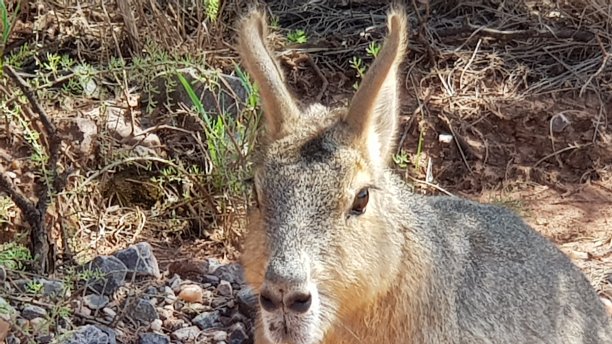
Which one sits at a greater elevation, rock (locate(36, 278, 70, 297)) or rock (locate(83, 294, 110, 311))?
rock (locate(36, 278, 70, 297))

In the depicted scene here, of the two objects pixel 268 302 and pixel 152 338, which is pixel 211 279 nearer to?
pixel 152 338

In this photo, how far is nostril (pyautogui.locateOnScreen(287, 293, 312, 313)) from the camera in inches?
123

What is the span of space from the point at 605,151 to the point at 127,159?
9.82ft

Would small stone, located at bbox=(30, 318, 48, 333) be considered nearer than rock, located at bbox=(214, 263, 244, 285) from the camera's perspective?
Yes

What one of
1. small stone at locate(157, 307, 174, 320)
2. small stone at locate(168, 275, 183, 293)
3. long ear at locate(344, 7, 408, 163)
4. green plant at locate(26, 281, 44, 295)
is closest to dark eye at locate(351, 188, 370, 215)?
long ear at locate(344, 7, 408, 163)

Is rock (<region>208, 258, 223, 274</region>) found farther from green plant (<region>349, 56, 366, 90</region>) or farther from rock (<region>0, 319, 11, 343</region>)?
rock (<region>0, 319, 11, 343</region>)

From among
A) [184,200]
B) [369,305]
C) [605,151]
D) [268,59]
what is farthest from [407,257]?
[605,151]

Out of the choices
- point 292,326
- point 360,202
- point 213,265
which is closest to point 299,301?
point 292,326

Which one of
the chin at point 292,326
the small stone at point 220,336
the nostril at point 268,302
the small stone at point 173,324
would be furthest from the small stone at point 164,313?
the nostril at point 268,302

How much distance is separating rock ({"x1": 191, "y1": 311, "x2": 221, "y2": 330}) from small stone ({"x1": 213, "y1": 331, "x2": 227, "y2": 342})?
0.06 metres

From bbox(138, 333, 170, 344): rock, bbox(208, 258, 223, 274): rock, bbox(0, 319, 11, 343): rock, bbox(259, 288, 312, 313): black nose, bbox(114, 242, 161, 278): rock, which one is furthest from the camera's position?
bbox(208, 258, 223, 274): rock

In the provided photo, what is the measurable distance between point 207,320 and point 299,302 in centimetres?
181

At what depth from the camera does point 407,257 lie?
3693 millimetres

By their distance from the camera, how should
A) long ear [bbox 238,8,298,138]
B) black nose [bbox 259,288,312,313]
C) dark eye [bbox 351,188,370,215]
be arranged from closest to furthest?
black nose [bbox 259,288,312,313] < dark eye [bbox 351,188,370,215] < long ear [bbox 238,8,298,138]
